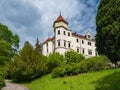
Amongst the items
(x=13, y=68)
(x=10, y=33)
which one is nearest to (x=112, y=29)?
(x=13, y=68)

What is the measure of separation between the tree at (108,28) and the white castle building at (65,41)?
Answer: 168ft

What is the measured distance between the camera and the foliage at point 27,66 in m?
45.2

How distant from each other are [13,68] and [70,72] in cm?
993

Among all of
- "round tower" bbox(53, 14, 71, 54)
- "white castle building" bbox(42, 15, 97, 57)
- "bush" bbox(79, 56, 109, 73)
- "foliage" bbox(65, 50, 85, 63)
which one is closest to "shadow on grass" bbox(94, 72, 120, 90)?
"bush" bbox(79, 56, 109, 73)

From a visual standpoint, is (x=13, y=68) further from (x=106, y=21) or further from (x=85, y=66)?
(x=106, y=21)

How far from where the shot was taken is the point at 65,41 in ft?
260

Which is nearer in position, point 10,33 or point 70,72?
point 70,72

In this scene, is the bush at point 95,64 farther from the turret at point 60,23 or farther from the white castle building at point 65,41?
the turret at point 60,23

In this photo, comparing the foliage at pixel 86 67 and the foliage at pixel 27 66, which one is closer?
the foliage at pixel 86 67

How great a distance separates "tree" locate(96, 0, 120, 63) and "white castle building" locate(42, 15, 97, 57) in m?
51.1

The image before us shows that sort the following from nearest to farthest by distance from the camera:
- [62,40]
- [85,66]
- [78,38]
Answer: [85,66]
[62,40]
[78,38]

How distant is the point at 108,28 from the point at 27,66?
2400 centimetres

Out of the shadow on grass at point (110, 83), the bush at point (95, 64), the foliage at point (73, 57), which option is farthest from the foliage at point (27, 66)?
the foliage at point (73, 57)

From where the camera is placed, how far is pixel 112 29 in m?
23.5
